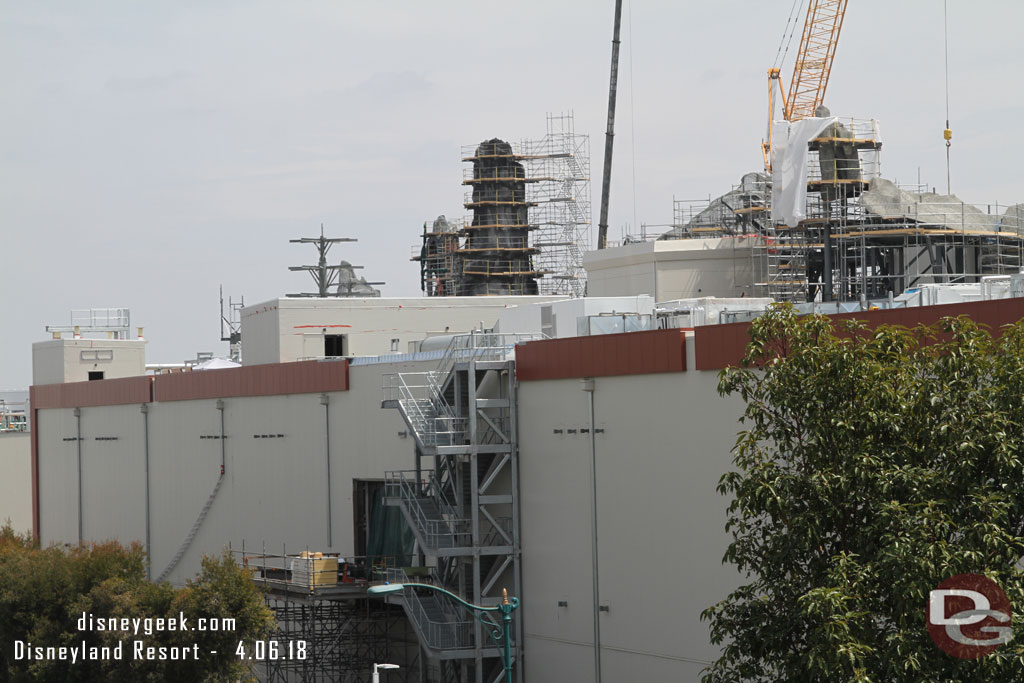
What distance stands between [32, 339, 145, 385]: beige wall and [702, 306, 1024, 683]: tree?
56.6m

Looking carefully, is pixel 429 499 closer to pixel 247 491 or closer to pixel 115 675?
pixel 115 675

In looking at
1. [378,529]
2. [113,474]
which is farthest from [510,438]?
[113,474]

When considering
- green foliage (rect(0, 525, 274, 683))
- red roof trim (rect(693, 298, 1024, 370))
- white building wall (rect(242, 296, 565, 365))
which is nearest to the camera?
red roof trim (rect(693, 298, 1024, 370))

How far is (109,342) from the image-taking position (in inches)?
2739

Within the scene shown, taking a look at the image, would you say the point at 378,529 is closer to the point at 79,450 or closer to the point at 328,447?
the point at 328,447

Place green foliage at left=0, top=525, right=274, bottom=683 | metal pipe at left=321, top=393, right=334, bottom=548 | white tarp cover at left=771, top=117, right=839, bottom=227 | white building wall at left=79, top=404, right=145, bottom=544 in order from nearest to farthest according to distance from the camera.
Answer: green foliage at left=0, top=525, right=274, bottom=683
metal pipe at left=321, top=393, right=334, bottom=548
white tarp cover at left=771, top=117, right=839, bottom=227
white building wall at left=79, top=404, right=145, bottom=544

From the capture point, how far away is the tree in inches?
572

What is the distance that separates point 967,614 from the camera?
14570 mm

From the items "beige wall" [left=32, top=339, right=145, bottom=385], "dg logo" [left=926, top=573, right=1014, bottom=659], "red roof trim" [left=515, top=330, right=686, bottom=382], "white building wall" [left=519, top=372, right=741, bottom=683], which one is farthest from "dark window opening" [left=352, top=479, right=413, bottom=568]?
"beige wall" [left=32, top=339, right=145, bottom=385]

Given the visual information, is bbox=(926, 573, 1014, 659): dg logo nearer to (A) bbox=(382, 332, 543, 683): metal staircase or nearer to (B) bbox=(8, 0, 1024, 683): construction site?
(B) bbox=(8, 0, 1024, 683): construction site

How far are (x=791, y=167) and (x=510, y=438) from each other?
70.0 feet

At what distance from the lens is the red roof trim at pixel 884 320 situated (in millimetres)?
21359

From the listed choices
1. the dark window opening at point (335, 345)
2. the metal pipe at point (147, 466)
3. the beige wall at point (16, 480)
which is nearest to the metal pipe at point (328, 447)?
the dark window opening at point (335, 345)

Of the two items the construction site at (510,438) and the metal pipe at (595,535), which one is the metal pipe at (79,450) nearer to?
the construction site at (510,438)
